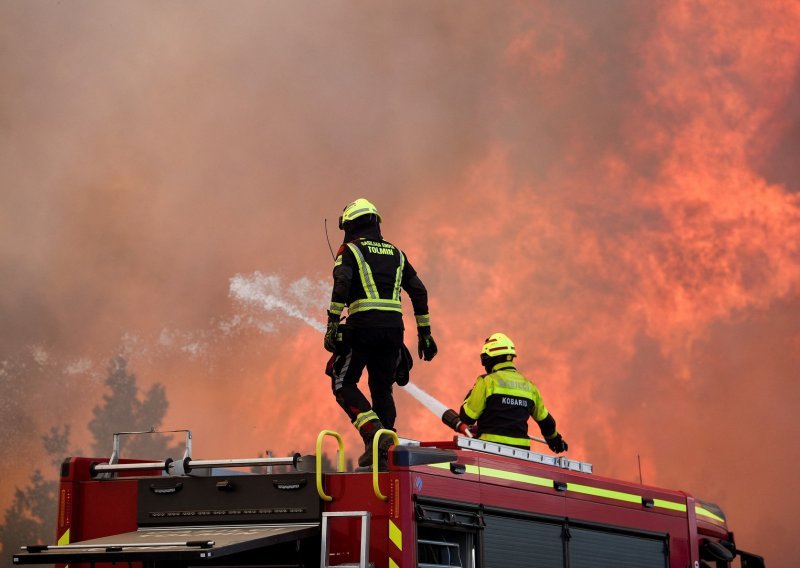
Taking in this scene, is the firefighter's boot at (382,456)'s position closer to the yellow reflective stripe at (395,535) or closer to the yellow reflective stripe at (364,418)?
the yellow reflective stripe at (395,535)

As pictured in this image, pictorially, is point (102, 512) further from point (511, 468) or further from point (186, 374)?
point (186, 374)

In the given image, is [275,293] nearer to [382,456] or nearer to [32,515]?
[32,515]

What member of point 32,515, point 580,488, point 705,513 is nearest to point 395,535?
point 580,488

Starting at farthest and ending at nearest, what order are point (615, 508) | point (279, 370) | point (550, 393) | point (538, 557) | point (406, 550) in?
point (279, 370)
point (550, 393)
point (615, 508)
point (538, 557)
point (406, 550)

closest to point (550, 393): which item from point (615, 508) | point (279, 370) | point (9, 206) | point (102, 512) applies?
point (279, 370)

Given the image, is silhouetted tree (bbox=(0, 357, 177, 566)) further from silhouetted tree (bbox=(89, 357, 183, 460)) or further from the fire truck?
the fire truck

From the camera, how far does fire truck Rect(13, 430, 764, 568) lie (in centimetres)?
598

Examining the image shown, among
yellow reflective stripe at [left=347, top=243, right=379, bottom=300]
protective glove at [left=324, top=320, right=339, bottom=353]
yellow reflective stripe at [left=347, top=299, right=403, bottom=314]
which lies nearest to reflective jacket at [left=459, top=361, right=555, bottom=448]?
yellow reflective stripe at [left=347, top=299, right=403, bottom=314]

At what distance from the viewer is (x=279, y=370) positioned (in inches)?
981

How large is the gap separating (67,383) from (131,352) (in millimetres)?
1634

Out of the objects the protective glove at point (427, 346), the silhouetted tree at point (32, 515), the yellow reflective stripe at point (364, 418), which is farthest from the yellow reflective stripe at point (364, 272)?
the silhouetted tree at point (32, 515)

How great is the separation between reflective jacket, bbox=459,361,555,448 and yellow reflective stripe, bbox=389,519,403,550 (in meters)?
2.75

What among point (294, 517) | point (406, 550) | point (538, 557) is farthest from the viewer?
point (538, 557)

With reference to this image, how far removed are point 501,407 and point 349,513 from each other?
2.89 metres
